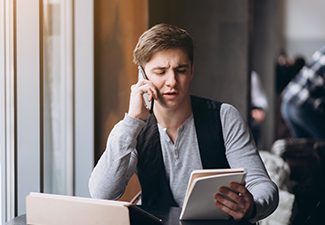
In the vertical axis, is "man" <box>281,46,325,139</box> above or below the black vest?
below

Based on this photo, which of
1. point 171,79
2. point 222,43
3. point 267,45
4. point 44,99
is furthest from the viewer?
point 267,45

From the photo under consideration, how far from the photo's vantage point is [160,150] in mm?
1759

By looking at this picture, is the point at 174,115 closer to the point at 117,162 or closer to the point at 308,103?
the point at 117,162

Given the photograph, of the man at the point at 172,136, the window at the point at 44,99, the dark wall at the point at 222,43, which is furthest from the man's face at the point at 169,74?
the dark wall at the point at 222,43

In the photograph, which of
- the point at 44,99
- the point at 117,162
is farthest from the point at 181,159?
the point at 44,99

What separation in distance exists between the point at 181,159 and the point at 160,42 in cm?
30

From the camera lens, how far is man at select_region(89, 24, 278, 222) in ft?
5.52

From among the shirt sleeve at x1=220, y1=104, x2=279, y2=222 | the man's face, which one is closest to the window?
the man's face

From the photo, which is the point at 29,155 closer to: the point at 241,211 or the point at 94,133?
the point at 94,133

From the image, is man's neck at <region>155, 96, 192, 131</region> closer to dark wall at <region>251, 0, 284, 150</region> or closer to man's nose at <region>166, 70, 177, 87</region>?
man's nose at <region>166, 70, 177, 87</region>

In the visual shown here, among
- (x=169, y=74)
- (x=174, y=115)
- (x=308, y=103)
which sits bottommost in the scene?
(x=308, y=103)

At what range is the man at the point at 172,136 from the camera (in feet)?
5.52

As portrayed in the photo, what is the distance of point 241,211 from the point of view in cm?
156

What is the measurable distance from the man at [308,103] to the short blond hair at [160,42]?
10.2ft
